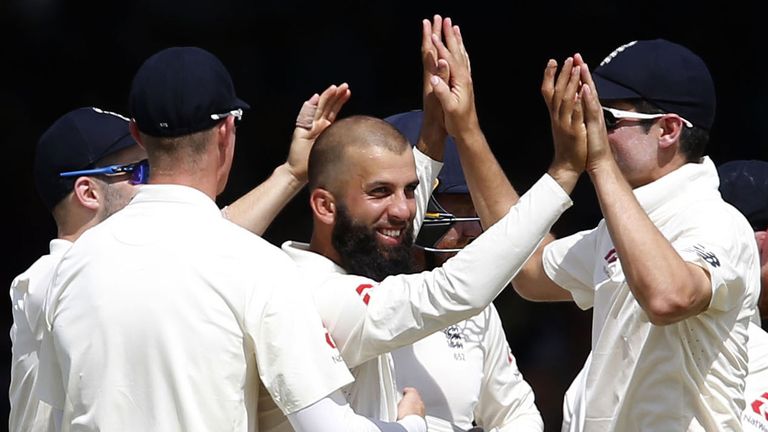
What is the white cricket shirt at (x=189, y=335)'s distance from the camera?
2.97 meters

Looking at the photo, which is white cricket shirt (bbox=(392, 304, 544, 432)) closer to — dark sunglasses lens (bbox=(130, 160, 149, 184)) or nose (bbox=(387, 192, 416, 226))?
nose (bbox=(387, 192, 416, 226))

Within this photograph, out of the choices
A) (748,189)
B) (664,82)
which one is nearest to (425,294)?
(664,82)

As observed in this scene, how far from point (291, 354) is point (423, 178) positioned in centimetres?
101

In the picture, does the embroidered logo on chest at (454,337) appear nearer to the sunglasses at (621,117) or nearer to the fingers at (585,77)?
the sunglasses at (621,117)

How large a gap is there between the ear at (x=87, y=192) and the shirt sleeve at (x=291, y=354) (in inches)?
47.0

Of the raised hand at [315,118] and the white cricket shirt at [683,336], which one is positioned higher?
the raised hand at [315,118]

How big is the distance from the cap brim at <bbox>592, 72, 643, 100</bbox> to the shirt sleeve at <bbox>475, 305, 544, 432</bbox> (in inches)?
28.0

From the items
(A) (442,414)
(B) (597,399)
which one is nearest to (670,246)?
(B) (597,399)

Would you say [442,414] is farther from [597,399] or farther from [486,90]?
[486,90]

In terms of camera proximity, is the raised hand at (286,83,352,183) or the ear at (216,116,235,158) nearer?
the ear at (216,116,235,158)

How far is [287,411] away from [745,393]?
1607 millimetres

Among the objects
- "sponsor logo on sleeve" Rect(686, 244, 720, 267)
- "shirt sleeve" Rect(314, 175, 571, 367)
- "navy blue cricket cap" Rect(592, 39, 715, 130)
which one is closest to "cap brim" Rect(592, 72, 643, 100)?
"navy blue cricket cap" Rect(592, 39, 715, 130)

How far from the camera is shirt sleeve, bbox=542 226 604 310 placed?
4.00 m

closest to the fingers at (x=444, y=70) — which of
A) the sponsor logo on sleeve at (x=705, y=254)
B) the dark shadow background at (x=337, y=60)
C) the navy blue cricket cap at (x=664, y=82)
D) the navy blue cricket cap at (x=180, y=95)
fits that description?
the navy blue cricket cap at (x=664, y=82)
